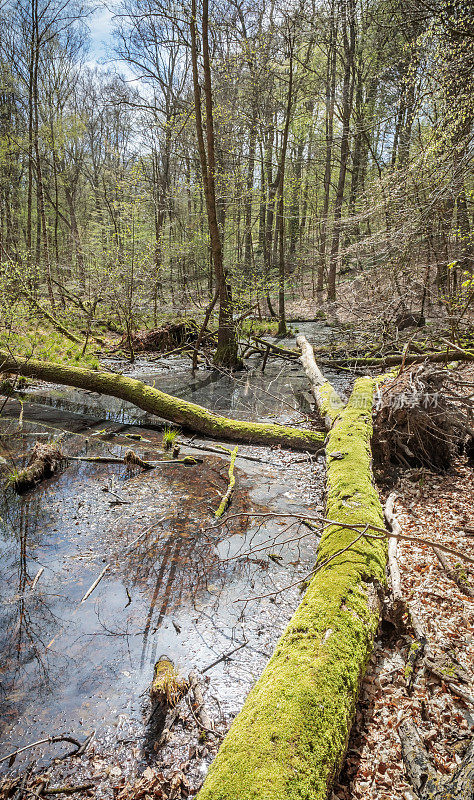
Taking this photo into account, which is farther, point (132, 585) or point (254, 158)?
point (254, 158)

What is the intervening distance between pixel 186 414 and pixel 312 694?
6.10 meters

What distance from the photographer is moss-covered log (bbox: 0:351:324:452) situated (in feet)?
23.6

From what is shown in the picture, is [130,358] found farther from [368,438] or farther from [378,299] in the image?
[368,438]

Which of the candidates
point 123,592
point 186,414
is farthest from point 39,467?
point 123,592

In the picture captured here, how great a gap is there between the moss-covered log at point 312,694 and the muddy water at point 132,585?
1.30ft

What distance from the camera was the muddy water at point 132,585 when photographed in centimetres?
291

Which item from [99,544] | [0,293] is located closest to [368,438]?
[99,544]

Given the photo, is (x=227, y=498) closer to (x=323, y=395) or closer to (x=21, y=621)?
(x=21, y=621)

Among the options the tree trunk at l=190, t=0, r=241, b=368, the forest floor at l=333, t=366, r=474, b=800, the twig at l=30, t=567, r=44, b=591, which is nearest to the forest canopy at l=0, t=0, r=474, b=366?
the tree trunk at l=190, t=0, r=241, b=368

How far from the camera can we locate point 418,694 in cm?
255

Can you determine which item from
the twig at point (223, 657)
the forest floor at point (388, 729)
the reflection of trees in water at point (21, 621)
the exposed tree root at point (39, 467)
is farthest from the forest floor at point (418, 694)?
the exposed tree root at point (39, 467)

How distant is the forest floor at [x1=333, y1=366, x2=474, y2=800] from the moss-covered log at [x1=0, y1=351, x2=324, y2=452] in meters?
2.86

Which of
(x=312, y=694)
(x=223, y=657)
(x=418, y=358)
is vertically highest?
(x=418, y=358)

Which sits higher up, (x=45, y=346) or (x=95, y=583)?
(x=45, y=346)
